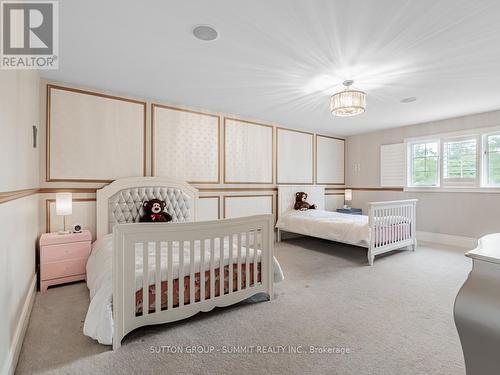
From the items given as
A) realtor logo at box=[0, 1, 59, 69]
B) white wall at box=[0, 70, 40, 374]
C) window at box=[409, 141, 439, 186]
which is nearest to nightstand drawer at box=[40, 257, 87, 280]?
white wall at box=[0, 70, 40, 374]

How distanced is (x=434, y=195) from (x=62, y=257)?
5.93 metres

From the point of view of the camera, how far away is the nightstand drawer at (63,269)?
262 centimetres

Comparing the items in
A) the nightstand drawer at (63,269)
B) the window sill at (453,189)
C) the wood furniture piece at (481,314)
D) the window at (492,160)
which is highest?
the window at (492,160)

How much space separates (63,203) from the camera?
2795 mm

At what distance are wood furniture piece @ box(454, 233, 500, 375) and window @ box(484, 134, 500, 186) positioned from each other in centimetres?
443

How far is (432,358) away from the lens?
1590mm

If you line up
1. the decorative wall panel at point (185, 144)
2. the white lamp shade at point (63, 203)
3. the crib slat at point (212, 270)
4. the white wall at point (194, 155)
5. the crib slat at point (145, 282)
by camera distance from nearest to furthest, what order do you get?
the crib slat at point (145, 282) < the crib slat at point (212, 270) < the white lamp shade at point (63, 203) < the white wall at point (194, 155) < the decorative wall panel at point (185, 144)

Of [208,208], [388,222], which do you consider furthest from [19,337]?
[388,222]

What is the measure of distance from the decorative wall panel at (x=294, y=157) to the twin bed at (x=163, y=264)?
6.52 feet

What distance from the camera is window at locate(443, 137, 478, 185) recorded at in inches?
170

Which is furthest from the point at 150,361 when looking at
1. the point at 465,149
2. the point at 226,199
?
the point at 465,149

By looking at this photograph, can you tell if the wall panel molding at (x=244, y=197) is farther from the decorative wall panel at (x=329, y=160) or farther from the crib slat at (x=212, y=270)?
the crib slat at (x=212, y=270)

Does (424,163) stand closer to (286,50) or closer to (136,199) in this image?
(286,50)

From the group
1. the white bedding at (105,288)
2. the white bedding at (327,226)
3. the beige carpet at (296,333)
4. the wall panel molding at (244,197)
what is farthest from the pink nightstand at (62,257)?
the white bedding at (327,226)
